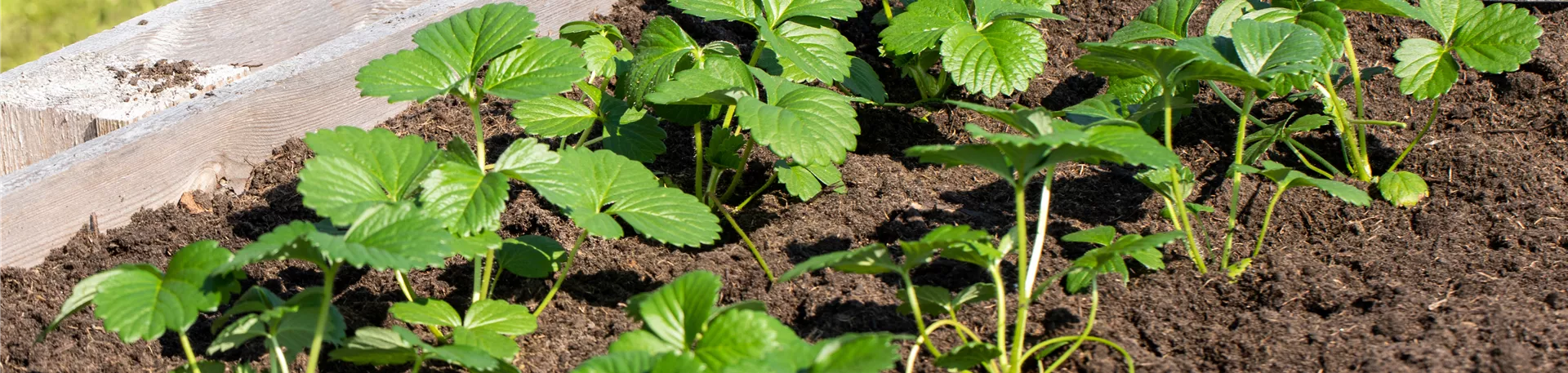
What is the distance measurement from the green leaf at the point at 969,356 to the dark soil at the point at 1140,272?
6.1 inches

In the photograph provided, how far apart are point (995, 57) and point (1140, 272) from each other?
54 centimetres

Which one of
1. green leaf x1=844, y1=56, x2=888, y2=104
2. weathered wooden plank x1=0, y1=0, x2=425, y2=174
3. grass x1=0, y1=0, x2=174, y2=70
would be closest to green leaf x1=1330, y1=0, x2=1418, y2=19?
green leaf x1=844, y1=56, x2=888, y2=104

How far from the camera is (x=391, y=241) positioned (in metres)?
1.28

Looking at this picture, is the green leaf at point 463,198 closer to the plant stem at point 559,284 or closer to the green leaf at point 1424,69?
the plant stem at point 559,284

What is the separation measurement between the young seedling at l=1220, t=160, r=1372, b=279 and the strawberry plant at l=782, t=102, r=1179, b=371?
0.39 meters

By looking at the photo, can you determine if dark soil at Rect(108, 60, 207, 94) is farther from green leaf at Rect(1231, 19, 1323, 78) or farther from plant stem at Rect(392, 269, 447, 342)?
green leaf at Rect(1231, 19, 1323, 78)

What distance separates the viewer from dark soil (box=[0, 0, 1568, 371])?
1.58m

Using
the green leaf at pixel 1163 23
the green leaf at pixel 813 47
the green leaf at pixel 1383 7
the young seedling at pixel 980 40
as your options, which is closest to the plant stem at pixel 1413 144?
the green leaf at pixel 1383 7

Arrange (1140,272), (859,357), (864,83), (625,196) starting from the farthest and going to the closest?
(864,83) < (1140,272) < (625,196) < (859,357)

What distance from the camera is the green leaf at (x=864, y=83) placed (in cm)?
215

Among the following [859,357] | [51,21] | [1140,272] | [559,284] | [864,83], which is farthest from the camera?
[51,21]

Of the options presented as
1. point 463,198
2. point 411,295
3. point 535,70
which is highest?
point 535,70

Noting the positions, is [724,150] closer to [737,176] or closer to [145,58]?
[737,176]

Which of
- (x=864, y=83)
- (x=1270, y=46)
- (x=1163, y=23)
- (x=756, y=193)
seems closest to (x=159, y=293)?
(x=756, y=193)
